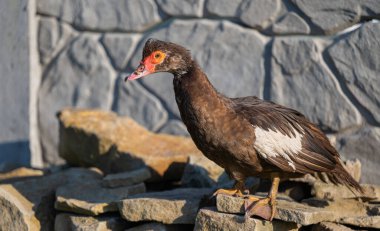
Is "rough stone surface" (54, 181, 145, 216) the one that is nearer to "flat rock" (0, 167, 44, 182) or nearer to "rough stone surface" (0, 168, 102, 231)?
"rough stone surface" (0, 168, 102, 231)

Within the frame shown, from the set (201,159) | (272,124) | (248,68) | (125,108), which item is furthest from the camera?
(125,108)

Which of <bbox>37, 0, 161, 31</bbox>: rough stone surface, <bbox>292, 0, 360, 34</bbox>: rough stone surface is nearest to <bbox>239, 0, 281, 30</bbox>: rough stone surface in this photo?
<bbox>292, 0, 360, 34</bbox>: rough stone surface

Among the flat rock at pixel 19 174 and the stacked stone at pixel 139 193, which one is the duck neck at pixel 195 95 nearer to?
the stacked stone at pixel 139 193

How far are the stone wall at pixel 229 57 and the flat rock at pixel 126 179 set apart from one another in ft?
3.11

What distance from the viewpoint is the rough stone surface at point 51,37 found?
20.0 ft

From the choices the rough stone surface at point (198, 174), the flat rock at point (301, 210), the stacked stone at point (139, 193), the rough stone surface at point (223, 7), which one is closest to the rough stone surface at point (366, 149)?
the stacked stone at point (139, 193)

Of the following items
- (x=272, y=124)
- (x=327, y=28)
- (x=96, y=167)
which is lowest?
(x=96, y=167)

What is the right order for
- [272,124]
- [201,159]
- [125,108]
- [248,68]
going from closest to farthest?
[272,124]
[201,159]
[248,68]
[125,108]

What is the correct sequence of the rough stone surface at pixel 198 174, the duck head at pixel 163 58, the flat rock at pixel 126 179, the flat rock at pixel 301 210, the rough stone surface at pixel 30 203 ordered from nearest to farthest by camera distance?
1. the flat rock at pixel 301 210
2. the duck head at pixel 163 58
3. the rough stone surface at pixel 30 203
4. the flat rock at pixel 126 179
5. the rough stone surface at pixel 198 174

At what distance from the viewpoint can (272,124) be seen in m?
4.15

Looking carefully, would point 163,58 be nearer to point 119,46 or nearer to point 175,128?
point 175,128

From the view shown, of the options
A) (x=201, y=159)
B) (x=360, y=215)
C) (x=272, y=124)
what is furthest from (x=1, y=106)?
(x=360, y=215)

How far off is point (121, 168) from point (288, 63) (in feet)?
4.65

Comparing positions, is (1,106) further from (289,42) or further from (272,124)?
(272,124)
